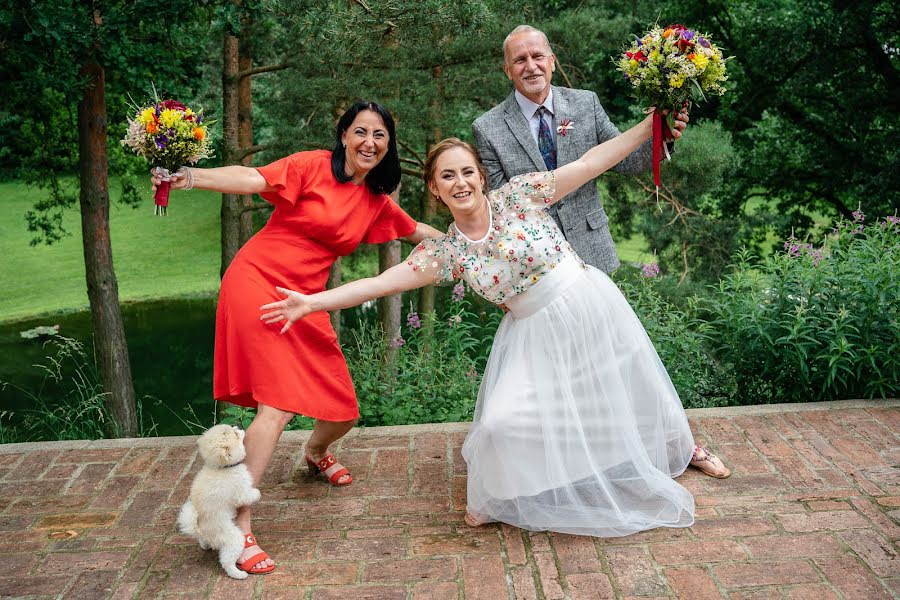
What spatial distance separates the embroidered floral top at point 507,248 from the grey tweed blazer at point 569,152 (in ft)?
1.01

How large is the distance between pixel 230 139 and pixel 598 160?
323 inches

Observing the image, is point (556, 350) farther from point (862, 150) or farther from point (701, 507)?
point (862, 150)

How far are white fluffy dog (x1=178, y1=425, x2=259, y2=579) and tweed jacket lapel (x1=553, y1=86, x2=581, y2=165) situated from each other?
6.26 feet

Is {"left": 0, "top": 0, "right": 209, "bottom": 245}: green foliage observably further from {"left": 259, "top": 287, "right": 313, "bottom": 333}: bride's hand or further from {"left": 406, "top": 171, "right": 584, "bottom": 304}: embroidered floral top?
{"left": 406, "top": 171, "right": 584, "bottom": 304}: embroidered floral top

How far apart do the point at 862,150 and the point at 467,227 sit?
12.0 meters

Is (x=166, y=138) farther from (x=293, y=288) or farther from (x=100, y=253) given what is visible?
(x=100, y=253)

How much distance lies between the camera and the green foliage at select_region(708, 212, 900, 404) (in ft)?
14.7

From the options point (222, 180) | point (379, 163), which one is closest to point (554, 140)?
point (379, 163)

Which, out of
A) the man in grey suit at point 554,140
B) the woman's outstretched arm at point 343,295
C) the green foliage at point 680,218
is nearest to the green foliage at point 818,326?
the man in grey suit at point 554,140

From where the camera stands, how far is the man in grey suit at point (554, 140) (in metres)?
3.80

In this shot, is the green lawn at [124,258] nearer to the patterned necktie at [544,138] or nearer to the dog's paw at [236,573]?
the patterned necktie at [544,138]

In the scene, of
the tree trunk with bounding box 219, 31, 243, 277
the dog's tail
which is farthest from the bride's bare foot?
the tree trunk with bounding box 219, 31, 243, 277

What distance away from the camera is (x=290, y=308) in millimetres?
3229

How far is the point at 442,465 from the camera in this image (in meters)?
4.13
